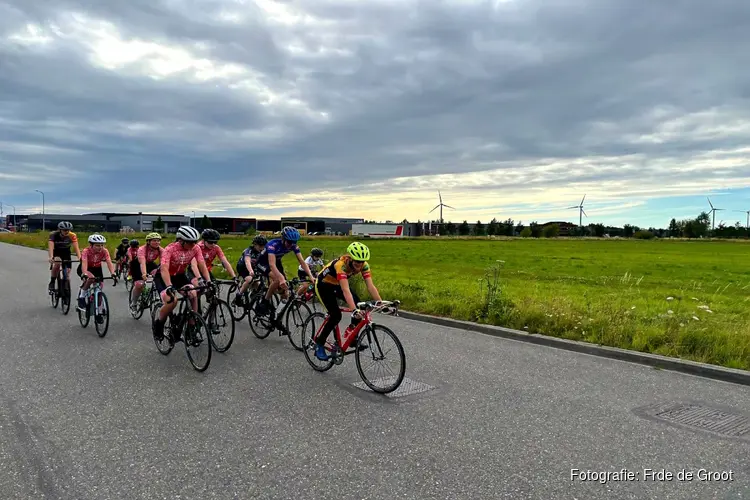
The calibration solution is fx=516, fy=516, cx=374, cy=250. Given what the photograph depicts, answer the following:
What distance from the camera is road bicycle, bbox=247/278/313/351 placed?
25.7 feet

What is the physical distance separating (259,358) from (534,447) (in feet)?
13.7

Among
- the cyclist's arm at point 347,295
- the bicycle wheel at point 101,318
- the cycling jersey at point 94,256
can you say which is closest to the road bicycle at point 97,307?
the bicycle wheel at point 101,318

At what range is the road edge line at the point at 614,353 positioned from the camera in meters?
6.59

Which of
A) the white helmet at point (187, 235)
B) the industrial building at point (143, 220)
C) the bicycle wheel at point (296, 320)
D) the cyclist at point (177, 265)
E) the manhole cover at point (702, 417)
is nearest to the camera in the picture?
the manhole cover at point (702, 417)

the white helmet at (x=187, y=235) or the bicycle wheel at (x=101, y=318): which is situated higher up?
the white helmet at (x=187, y=235)

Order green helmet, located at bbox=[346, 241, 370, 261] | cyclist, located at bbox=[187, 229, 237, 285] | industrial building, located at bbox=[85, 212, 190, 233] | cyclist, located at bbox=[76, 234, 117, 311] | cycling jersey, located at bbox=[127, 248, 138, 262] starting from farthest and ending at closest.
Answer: industrial building, located at bbox=[85, 212, 190, 233] < cycling jersey, located at bbox=[127, 248, 138, 262] < cyclist, located at bbox=[76, 234, 117, 311] < cyclist, located at bbox=[187, 229, 237, 285] < green helmet, located at bbox=[346, 241, 370, 261]

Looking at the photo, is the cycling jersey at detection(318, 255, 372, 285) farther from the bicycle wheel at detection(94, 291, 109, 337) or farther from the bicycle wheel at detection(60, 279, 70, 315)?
the bicycle wheel at detection(60, 279, 70, 315)

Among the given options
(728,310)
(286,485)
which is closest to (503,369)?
(286,485)

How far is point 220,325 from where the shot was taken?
→ 7.51 metres

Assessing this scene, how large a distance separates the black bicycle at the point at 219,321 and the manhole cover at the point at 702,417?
5.34 metres

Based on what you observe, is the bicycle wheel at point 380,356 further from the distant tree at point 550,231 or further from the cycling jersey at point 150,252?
the distant tree at point 550,231

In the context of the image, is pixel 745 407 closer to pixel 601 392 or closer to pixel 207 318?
pixel 601 392

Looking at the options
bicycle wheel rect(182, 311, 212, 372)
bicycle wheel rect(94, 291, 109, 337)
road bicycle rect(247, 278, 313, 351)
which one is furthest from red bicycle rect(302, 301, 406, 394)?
bicycle wheel rect(94, 291, 109, 337)

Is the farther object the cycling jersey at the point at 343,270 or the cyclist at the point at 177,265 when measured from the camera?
Answer: the cyclist at the point at 177,265
